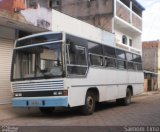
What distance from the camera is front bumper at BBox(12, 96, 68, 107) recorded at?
495 inches

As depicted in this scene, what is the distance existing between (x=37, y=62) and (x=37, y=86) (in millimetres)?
906

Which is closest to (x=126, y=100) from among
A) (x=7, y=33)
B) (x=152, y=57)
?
(x=7, y=33)

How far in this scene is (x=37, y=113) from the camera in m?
15.6

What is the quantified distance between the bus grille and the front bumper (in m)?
0.33

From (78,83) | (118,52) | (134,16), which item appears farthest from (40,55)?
(134,16)

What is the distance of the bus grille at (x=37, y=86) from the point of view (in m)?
12.7

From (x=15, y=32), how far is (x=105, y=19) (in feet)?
46.1

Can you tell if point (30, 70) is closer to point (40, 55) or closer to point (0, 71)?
point (40, 55)

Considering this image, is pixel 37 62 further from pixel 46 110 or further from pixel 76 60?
pixel 46 110

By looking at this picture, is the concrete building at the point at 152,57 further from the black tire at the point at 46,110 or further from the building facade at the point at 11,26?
the black tire at the point at 46,110

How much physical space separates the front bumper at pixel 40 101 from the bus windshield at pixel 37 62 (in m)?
0.76

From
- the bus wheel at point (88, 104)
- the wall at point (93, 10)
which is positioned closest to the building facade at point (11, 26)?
the bus wheel at point (88, 104)

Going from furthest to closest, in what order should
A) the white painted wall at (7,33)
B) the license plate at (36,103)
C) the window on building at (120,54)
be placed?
the window on building at (120,54) < the white painted wall at (7,33) < the license plate at (36,103)

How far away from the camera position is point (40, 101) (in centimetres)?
1299
